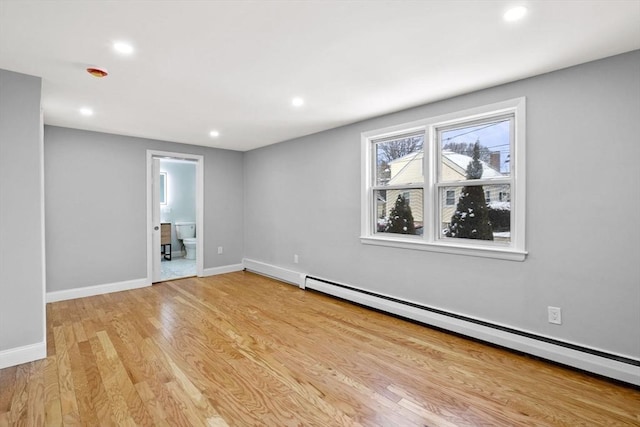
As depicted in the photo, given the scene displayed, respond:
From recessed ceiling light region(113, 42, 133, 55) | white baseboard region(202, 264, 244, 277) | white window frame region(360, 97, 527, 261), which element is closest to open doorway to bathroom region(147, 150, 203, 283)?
white baseboard region(202, 264, 244, 277)

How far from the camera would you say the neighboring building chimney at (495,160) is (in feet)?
9.21

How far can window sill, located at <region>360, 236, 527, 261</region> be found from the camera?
263cm

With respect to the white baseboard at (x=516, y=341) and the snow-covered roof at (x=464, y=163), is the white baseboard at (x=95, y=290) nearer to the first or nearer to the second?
the white baseboard at (x=516, y=341)

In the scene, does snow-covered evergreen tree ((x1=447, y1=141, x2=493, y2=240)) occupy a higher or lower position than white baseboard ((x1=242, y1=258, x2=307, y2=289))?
higher

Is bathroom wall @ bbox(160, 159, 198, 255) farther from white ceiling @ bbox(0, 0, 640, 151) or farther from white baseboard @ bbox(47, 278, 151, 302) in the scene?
white ceiling @ bbox(0, 0, 640, 151)

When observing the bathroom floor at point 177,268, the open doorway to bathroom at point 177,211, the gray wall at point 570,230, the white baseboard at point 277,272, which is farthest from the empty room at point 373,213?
the open doorway to bathroom at point 177,211

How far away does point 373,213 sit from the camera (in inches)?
151

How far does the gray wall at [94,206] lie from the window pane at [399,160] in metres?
3.38

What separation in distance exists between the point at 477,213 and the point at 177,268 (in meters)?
5.50

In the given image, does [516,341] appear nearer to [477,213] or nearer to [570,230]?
[570,230]

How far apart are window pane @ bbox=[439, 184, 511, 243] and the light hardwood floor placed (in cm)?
102

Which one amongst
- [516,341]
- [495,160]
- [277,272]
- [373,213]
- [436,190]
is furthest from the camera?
[277,272]

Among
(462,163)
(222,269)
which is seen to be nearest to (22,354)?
(222,269)

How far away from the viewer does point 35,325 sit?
249 centimetres
